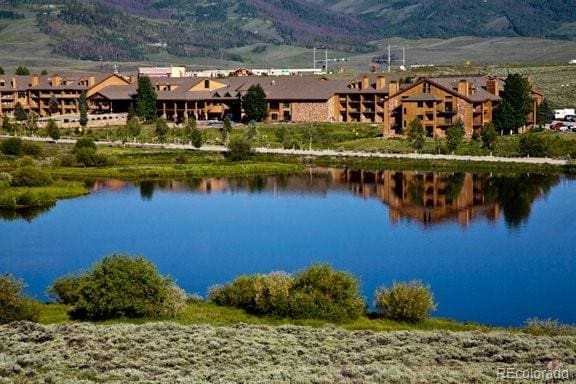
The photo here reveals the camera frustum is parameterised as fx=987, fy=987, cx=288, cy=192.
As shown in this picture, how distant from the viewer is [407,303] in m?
19.1

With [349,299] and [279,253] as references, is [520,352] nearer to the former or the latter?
[349,299]

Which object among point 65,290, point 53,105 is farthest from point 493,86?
point 65,290

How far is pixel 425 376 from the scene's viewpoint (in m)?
13.9

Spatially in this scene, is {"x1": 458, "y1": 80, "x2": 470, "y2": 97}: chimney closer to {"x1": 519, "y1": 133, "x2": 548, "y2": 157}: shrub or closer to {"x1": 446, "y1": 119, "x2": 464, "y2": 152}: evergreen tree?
{"x1": 446, "y1": 119, "x2": 464, "y2": 152}: evergreen tree

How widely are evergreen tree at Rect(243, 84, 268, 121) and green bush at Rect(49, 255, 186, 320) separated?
1596 inches

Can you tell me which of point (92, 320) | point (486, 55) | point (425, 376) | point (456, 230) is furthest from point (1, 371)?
point (486, 55)

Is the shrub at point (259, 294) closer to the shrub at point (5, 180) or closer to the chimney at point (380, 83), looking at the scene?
the shrub at point (5, 180)

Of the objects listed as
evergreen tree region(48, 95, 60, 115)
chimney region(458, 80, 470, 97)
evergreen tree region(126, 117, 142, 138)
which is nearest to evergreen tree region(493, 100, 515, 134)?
chimney region(458, 80, 470, 97)

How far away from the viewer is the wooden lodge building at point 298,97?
52406 millimetres

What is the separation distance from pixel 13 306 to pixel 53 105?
53663 millimetres

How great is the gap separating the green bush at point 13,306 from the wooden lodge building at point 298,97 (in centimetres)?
3616

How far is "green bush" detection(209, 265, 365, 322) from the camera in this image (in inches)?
753

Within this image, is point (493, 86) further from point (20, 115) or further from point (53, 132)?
point (20, 115)

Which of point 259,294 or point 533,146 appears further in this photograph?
point 533,146
